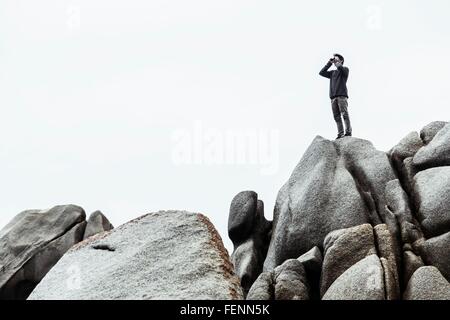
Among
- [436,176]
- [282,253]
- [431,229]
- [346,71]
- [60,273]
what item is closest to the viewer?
[60,273]

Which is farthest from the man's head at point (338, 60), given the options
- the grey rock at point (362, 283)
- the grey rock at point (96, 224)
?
the grey rock at point (96, 224)

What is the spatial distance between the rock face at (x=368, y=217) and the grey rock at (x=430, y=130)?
5 centimetres

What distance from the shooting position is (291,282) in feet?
72.8

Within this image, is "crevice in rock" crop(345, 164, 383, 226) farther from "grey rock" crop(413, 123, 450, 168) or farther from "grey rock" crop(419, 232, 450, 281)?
"grey rock" crop(419, 232, 450, 281)

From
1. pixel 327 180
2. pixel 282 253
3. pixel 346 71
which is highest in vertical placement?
pixel 346 71

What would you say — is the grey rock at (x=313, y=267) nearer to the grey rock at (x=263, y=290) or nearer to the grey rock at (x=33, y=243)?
the grey rock at (x=263, y=290)

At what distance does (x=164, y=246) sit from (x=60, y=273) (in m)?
2.04

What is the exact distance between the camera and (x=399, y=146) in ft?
94.6

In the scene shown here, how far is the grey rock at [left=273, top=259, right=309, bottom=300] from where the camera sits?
21891 millimetres

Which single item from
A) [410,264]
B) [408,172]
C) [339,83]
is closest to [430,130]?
[408,172]

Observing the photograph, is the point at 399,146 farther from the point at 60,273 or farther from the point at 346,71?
the point at 60,273

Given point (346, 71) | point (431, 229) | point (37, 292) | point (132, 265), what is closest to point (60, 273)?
point (37, 292)

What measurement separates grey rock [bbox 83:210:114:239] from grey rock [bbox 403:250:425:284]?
16.7m

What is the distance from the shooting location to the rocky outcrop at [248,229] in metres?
29.0
